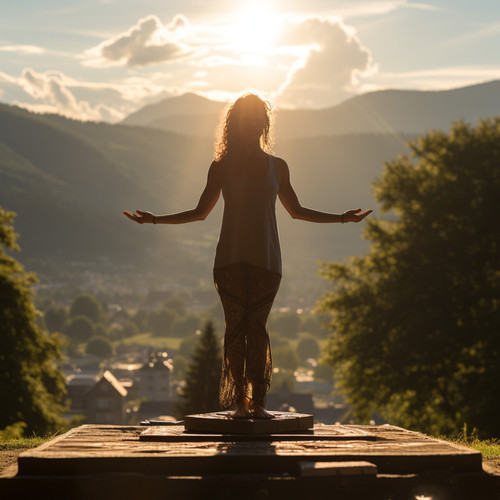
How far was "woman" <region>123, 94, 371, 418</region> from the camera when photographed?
26.4 ft

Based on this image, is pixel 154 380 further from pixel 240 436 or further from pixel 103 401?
pixel 240 436

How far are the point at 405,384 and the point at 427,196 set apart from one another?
19.1ft

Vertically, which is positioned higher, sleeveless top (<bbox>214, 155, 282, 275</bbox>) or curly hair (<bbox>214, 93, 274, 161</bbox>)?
curly hair (<bbox>214, 93, 274, 161</bbox>)

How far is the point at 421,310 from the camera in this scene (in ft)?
79.3

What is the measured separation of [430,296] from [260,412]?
1708cm

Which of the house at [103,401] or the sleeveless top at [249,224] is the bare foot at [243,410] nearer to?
the sleeveless top at [249,224]

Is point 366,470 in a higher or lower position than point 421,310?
lower

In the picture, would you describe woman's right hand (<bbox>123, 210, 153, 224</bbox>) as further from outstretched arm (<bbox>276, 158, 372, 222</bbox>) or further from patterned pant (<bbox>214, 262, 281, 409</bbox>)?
outstretched arm (<bbox>276, 158, 372, 222</bbox>)

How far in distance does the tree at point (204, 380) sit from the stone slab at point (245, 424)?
1821 inches

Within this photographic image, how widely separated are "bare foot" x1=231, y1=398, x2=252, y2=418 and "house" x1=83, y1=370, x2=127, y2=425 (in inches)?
5370

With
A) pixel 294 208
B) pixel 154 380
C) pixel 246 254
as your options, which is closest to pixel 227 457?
pixel 246 254

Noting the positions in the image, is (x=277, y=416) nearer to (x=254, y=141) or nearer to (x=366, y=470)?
(x=366, y=470)

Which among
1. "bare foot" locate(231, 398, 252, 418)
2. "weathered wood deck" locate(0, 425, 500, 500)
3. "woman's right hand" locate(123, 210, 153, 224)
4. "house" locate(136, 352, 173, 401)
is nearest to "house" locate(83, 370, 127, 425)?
"house" locate(136, 352, 173, 401)

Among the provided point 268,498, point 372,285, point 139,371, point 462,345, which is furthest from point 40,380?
point 139,371
